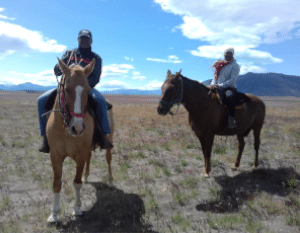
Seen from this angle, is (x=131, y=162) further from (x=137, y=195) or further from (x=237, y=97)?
(x=237, y=97)

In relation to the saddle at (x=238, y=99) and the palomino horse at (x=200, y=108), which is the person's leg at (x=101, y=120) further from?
the saddle at (x=238, y=99)

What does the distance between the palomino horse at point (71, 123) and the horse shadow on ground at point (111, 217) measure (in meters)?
0.25

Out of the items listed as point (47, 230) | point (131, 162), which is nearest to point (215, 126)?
point (131, 162)

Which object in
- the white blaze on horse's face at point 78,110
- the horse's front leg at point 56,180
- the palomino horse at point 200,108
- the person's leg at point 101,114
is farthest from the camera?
the palomino horse at point 200,108

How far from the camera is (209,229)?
3.50 m

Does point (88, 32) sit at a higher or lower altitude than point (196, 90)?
higher

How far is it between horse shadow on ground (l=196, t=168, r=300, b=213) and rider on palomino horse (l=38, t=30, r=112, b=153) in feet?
8.71

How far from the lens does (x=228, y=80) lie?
19.6 feet

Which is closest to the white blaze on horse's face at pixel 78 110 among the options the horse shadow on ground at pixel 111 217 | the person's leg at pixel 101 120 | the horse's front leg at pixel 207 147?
the person's leg at pixel 101 120

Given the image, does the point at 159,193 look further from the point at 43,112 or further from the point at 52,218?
the point at 43,112

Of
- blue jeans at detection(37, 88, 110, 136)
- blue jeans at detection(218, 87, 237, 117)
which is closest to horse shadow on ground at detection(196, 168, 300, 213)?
blue jeans at detection(218, 87, 237, 117)

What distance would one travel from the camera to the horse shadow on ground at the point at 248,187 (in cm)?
432

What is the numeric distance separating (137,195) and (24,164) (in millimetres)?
4336

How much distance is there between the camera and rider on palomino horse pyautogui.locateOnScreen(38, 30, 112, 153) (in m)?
4.09
